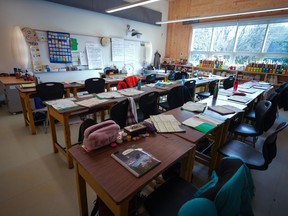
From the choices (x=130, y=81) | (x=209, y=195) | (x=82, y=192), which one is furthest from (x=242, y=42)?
(x=82, y=192)

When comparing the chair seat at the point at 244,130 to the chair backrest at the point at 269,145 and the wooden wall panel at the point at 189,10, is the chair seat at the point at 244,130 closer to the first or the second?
the chair backrest at the point at 269,145

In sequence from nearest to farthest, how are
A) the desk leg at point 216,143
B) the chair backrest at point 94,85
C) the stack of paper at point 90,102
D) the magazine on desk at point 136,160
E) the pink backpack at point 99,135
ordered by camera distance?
the magazine on desk at point 136,160 < the pink backpack at point 99,135 < the desk leg at point 216,143 < the stack of paper at point 90,102 < the chair backrest at point 94,85

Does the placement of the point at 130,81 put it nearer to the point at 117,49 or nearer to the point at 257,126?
the point at 257,126

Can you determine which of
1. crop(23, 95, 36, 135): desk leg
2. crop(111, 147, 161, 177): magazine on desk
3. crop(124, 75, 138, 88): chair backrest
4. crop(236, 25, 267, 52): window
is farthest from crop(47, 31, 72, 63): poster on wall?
crop(236, 25, 267, 52): window

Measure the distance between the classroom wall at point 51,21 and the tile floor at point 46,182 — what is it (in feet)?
8.67

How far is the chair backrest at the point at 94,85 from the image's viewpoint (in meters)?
3.56

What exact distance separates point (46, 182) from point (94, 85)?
2.22 metres

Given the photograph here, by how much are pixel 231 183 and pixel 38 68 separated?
205 inches

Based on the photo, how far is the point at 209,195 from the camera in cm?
75

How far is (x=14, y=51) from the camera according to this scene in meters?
4.10

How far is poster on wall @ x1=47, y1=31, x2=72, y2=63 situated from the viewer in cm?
455

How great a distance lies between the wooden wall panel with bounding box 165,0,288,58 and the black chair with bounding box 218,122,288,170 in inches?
223

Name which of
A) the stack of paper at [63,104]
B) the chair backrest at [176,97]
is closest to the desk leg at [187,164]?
the stack of paper at [63,104]

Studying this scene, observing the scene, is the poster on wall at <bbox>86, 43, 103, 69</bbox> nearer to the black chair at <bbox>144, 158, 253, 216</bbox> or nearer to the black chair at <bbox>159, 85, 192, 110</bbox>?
the black chair at <bbox>159, 85, 192, 110</bbox>
